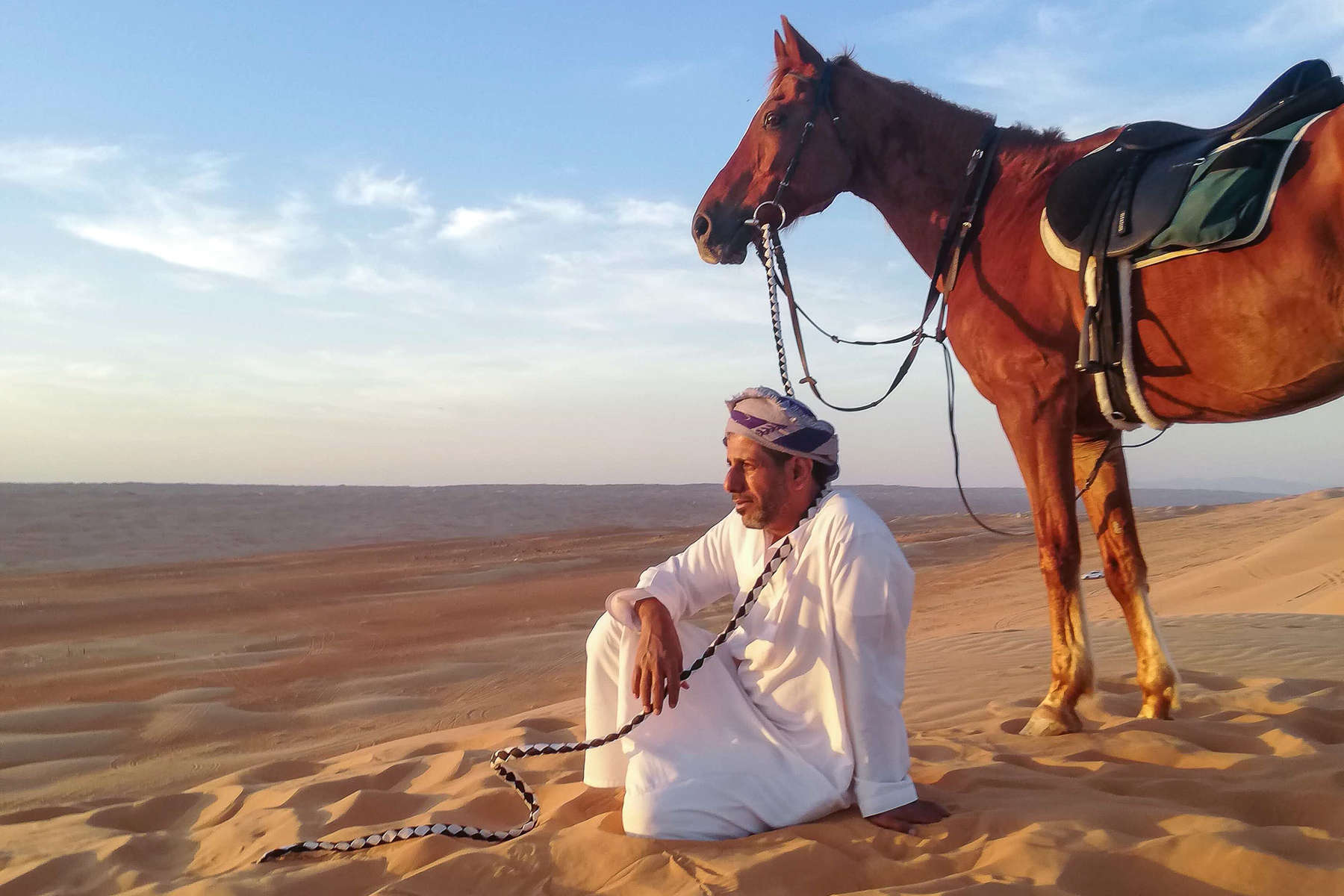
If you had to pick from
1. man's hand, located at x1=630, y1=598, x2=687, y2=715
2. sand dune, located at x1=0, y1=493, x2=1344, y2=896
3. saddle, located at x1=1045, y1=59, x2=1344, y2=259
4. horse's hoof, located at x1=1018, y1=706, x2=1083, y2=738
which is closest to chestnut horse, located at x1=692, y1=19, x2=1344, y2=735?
horse's hoof, located at x1=1018, y1=706, x2=1083, y2=738


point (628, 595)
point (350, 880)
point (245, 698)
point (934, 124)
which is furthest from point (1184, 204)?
point (245, 698)

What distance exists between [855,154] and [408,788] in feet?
12.6

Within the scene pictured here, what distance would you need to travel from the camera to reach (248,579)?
46.2 ft

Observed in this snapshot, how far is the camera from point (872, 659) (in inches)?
110

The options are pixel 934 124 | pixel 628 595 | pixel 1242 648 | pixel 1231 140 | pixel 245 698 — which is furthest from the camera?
pixel 245 698

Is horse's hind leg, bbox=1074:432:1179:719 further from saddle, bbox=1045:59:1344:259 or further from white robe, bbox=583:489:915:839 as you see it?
white robe, bbox=583:489:915:839

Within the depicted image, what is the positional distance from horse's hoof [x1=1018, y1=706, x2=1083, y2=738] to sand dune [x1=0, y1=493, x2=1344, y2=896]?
0.24 ft

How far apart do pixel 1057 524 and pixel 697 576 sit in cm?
173

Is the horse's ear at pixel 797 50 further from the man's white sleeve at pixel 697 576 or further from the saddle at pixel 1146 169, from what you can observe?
the man's white sleeve at pixel 697 576

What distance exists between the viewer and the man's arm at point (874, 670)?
2773 millimetres

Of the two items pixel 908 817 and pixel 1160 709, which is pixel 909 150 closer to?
pixel 1160 709

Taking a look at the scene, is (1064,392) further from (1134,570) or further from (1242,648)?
(1242,648)

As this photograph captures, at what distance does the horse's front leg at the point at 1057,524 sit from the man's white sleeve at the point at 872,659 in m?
1.41

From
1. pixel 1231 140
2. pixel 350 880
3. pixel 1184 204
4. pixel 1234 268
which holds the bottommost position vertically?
pixel 350 880
